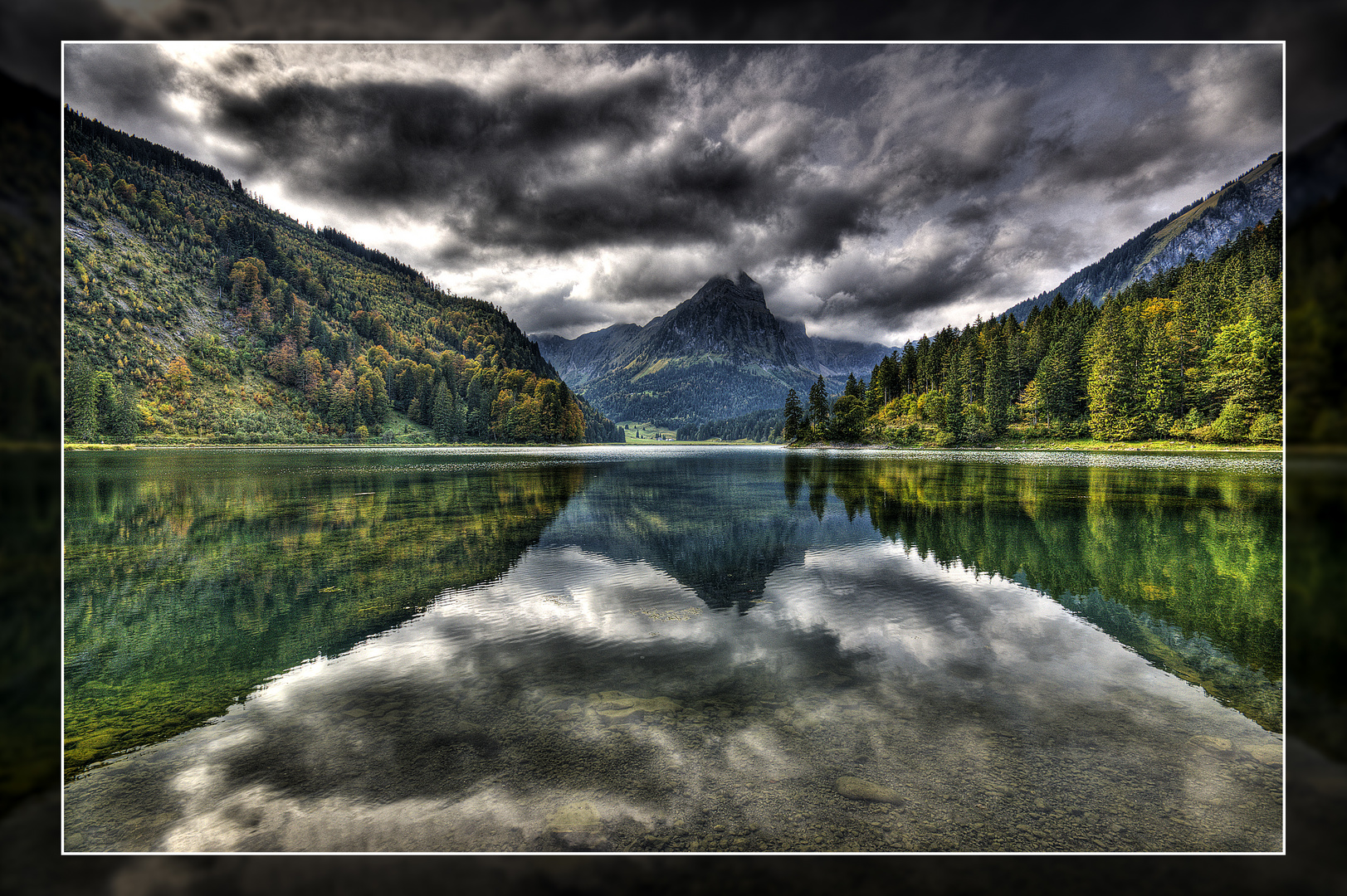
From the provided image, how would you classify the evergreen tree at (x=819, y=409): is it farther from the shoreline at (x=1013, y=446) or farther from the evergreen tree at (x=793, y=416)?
the evergreen tree at (x=793, y=416)

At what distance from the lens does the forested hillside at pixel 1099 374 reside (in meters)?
65.3

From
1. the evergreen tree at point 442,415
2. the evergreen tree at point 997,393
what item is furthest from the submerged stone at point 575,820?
the evergreen tree at point 442,415

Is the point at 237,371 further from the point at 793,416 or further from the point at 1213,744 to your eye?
the point at 1213,744

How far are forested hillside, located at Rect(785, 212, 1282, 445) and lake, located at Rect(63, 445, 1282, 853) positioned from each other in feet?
142

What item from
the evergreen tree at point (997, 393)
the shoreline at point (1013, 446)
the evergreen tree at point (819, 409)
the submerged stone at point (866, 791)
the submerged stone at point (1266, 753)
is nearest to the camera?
the submerged stone at point (866, 791)

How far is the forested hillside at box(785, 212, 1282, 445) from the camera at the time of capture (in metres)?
65.3

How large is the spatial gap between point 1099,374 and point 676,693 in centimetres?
11401

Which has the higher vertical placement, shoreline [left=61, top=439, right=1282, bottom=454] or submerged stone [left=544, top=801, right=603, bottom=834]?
shoreline [left=61, top=439, right=1282, bottom=454]

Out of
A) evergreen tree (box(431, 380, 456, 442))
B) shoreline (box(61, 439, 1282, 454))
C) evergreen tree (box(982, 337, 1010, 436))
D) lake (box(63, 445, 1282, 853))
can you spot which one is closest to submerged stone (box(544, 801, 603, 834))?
lake (box(63, 445, 1282, 853))

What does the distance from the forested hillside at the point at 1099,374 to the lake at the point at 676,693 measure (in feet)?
142

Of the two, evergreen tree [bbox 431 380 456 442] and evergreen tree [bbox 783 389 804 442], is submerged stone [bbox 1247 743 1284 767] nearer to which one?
evergreen tree [bbox 783 389 804 442]

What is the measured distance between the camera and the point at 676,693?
847 cm

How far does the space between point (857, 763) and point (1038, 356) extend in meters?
134
